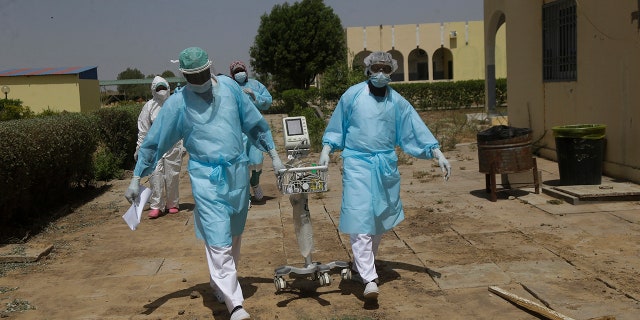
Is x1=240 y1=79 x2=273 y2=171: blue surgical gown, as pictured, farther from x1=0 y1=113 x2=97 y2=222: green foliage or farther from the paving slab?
the paving slab

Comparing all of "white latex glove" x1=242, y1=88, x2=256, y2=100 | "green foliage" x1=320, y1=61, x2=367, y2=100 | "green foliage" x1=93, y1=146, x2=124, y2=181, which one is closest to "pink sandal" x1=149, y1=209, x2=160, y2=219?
"white latex glove" x1=242, y1=88, x2=256, y2=100

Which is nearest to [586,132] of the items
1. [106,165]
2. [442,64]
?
[106,165]

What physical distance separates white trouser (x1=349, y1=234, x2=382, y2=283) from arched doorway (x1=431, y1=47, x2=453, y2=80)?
144 ft

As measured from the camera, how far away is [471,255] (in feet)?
21.6

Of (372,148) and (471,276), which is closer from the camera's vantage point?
(372,148)

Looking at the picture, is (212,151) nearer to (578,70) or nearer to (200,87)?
(200,87)

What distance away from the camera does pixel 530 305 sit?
16.3 ft

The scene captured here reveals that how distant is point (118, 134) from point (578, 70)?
889 cm

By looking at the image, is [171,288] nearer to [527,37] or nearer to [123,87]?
[527,37]

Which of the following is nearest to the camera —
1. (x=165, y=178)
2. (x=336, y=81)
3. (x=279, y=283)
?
(x=279, y=283)

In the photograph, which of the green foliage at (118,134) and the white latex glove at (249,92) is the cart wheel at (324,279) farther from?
the green foliage at (118,134)

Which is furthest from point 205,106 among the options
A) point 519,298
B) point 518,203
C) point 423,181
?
point 423,181

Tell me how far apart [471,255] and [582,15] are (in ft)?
19.6

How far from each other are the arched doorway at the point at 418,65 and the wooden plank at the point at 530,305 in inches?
1759
